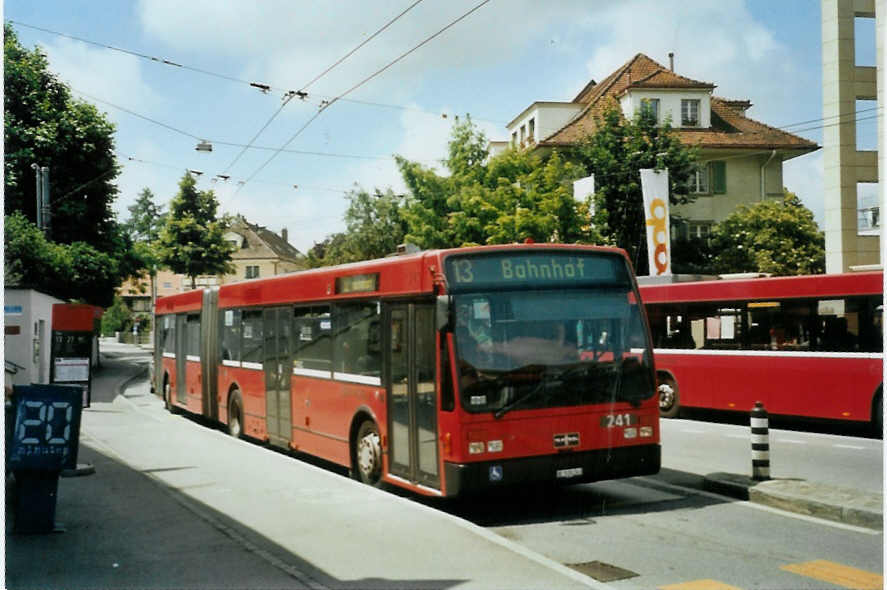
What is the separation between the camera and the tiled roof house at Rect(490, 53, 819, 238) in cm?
4012

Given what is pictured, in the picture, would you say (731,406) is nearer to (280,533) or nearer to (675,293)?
(675,293)

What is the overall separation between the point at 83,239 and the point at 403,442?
31.5m

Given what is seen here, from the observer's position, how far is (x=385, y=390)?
10.5 metres

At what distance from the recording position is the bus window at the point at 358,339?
10.8 meters

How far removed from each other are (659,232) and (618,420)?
1886 cm

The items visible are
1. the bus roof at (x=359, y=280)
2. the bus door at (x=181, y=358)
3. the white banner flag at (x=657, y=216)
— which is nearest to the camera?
the bus roof at (x=359, y=280)

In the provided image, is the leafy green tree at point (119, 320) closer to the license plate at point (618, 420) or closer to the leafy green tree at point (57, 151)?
the leafy green tree at point (57, 151)

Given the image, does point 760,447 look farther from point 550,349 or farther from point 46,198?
point 46,198

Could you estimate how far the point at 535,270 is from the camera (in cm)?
952

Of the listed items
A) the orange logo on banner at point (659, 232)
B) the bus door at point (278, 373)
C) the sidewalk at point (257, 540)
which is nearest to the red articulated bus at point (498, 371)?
the sidewalk at point (257, 540)

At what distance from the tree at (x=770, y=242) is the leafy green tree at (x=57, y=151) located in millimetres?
24158

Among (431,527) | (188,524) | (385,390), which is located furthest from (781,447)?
(188,524)

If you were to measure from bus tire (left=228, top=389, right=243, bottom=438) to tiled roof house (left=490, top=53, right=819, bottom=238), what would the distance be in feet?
83.0

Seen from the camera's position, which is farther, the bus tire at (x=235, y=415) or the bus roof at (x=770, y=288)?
the bus tire at (x=235, y=415)
